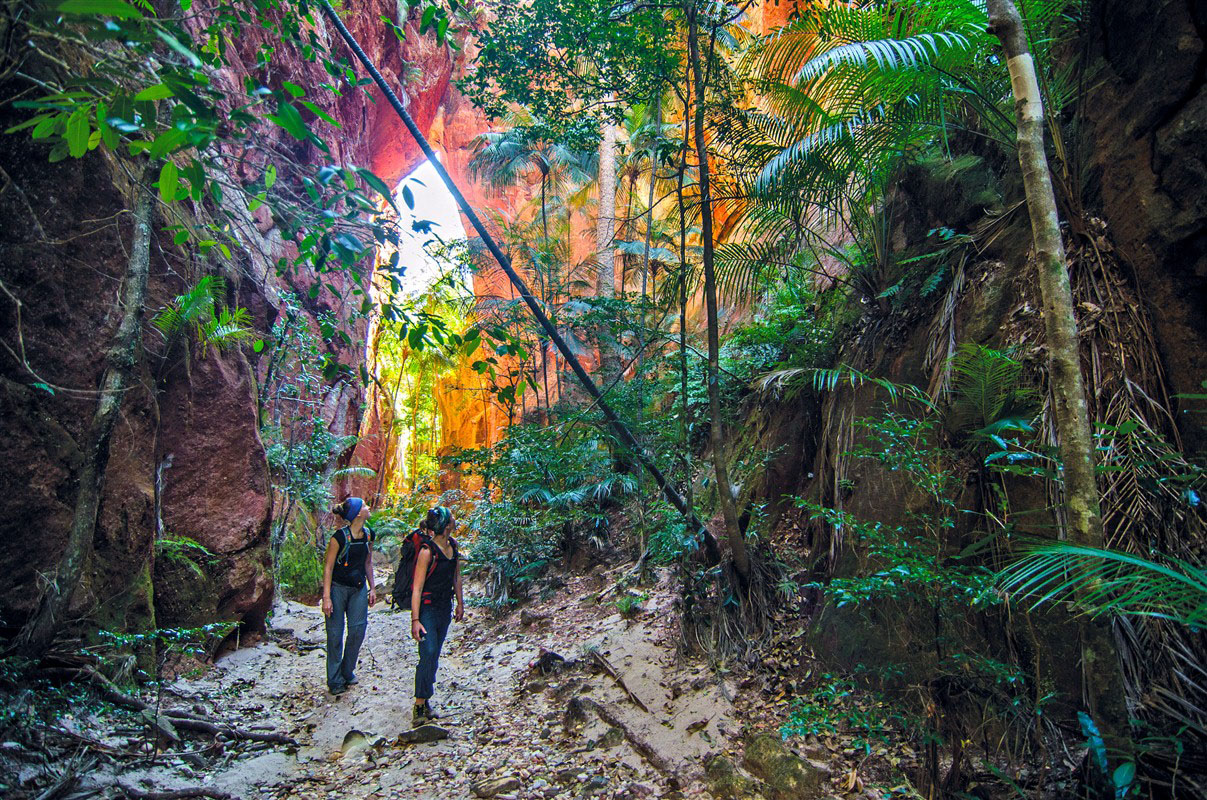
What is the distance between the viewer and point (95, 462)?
3104 mm

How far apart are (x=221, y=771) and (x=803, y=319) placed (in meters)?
6.27

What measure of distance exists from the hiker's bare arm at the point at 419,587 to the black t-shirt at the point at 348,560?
72 centimetres

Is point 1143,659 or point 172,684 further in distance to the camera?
point 172,684

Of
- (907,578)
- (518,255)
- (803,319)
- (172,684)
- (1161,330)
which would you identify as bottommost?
(172,684)

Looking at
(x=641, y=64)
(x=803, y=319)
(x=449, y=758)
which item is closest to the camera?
(x=449, y=758)

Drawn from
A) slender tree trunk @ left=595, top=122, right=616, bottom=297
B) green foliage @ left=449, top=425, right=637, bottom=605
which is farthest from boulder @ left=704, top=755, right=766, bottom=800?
slender tree trunk @ left=595, top=122, right=616, bottom=297

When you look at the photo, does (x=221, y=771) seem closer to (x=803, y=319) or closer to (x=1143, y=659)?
(x=1143, y=659)

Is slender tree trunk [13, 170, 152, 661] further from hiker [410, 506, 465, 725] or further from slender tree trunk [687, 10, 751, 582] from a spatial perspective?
slender tree trunk [687, 10, 751, 582]

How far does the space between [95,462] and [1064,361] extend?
15.7 ft

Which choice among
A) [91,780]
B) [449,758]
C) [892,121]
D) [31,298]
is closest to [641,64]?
[892,121]

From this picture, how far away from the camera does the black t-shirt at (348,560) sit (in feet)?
15.5

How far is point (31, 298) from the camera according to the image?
12.0 ft

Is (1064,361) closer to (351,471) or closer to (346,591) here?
(346,591)

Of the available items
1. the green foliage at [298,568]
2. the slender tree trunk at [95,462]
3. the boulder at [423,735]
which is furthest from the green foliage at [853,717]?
the green foliage at [298,568]
